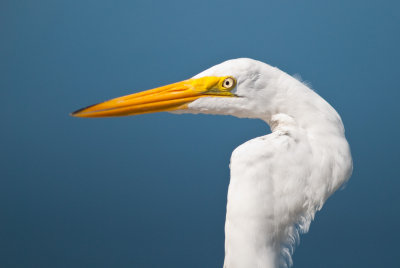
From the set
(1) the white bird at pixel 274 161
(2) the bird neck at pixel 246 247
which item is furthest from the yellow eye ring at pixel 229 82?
(2) the bird neck at pixel 246 247

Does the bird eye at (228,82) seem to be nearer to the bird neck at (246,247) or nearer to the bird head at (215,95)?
the bird head at (215,95)

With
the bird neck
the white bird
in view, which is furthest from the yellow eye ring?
the bird neck

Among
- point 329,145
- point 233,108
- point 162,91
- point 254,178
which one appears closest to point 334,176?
point 329,145

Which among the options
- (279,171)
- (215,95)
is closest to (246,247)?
(279,171)

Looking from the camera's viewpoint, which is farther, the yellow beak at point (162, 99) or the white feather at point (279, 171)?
the yellow beak at point (162, 99)

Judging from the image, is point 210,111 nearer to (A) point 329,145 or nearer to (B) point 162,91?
(B) point 162,91

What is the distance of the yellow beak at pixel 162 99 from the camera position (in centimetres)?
124

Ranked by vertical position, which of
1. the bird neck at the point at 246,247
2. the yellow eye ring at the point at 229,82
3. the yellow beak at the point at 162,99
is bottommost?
the bird neck at the point at 246,247

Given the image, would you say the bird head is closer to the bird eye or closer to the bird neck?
the bird eye

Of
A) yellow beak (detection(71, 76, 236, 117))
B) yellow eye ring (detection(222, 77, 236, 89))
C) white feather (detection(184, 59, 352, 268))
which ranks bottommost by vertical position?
white feather (detection(184, 59, 352, 268))

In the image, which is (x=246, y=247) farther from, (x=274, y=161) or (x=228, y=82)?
(x=228, y=82)

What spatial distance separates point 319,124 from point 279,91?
157 millimetres

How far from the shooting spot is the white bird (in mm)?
1100

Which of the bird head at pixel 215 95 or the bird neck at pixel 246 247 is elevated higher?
the bird head at pixel 215 95
